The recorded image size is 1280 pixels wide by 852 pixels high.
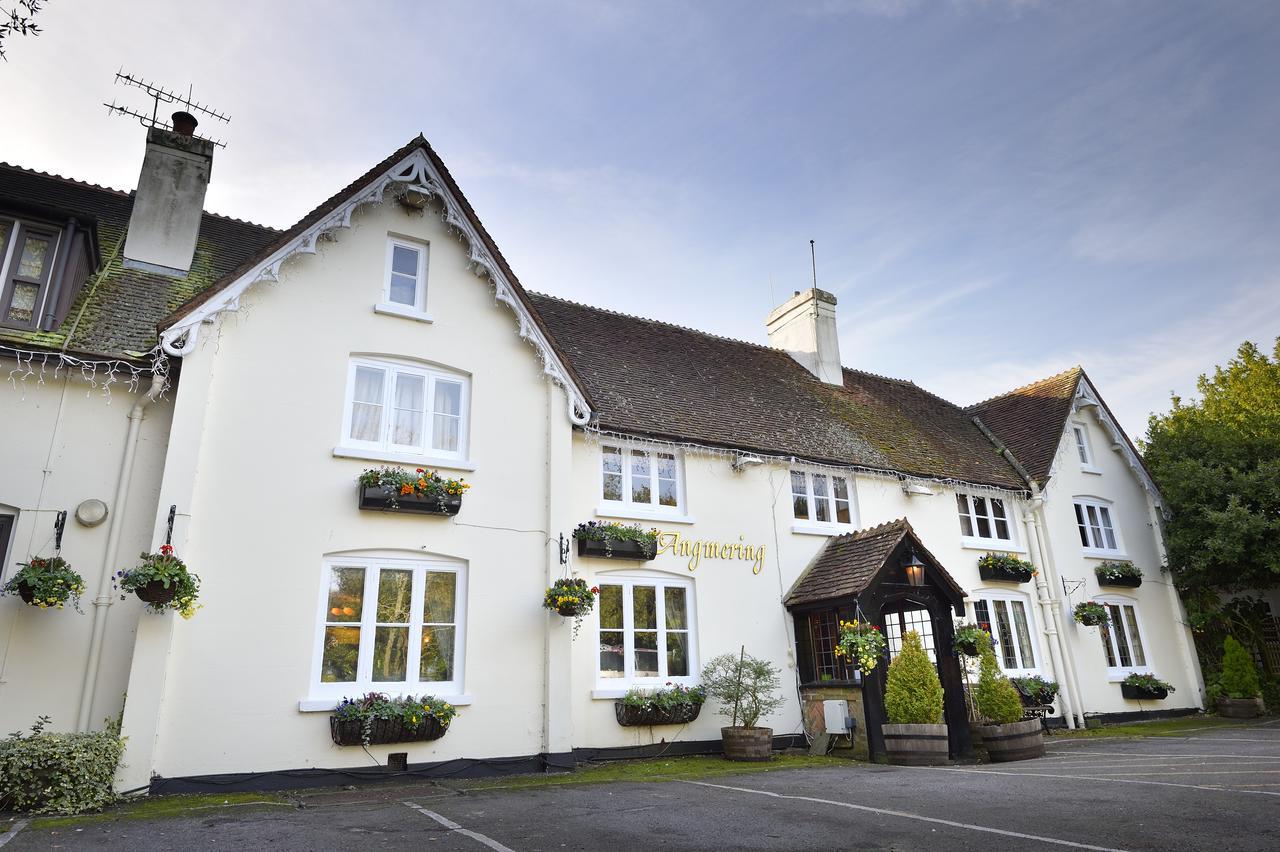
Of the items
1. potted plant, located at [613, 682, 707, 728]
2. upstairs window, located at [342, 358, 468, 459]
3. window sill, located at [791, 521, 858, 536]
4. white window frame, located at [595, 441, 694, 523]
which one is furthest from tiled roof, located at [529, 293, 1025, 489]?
potted plant, located at [613, 682, 707, 728]

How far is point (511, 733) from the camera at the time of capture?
38.2 ft

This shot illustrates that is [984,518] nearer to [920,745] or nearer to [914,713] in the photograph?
[914,713]

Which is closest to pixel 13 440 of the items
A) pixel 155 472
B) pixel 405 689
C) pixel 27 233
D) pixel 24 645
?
pixel 155 472

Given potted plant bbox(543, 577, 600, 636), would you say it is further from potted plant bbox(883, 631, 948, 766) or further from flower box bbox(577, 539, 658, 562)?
potted plant bbox(883, 631, 948, 766)

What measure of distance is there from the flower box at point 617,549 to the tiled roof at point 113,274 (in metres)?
7.28

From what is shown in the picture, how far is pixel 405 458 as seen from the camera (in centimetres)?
1212

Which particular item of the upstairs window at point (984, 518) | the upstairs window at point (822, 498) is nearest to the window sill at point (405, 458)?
the upstairs window at point (822, 498)

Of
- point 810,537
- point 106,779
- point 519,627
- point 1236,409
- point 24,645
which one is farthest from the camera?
point 1236,409

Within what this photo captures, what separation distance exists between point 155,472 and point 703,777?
897 cm

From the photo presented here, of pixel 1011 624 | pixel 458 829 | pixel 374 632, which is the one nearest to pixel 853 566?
pixel 1011 624

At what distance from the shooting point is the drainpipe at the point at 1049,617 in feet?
60.7

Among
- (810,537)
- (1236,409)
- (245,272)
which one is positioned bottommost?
(810,537)

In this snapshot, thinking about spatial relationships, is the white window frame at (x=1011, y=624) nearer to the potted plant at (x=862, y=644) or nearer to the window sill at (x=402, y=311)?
the potted plant at (x=862, y=644)

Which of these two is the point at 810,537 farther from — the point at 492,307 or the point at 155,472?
the point at 155,472
